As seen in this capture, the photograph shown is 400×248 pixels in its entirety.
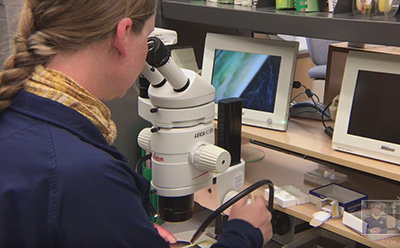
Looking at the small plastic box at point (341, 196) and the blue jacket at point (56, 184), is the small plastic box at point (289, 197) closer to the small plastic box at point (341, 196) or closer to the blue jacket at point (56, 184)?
the small plastic box at point (341, 196)

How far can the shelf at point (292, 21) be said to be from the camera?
1.15 m

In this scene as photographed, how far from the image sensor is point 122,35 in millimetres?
768

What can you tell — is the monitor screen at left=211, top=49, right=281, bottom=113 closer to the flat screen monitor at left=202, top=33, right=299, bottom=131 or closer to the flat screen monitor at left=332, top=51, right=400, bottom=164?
the flat screen monitor at left=202, top=33, right=299, bottom=131

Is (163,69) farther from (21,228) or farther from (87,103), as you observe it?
(21,228)

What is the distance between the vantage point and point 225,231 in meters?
1.01

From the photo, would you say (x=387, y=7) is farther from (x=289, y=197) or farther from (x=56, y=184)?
(x=56, y=184)

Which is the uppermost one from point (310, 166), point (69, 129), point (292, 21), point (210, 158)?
point (292, 21)

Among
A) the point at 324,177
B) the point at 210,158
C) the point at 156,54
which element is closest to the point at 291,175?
the point at 324,177

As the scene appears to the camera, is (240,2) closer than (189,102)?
No

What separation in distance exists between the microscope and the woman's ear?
217 mm

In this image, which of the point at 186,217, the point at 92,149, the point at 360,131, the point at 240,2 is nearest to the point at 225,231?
the point at 186,217

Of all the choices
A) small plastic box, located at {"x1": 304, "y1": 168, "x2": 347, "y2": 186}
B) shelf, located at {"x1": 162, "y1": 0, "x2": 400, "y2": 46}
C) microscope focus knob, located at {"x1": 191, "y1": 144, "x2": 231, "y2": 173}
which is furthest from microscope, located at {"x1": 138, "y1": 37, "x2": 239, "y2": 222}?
small plastic box, located at {"x1": 304, "y1": 168, "x2": 347, "y2": 186}

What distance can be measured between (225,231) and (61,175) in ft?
1.52

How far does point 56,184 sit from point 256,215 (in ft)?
1.80
